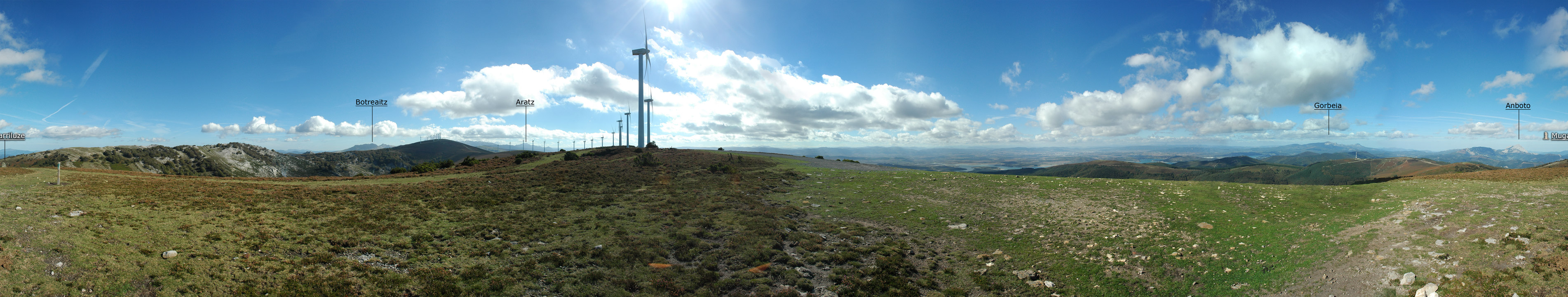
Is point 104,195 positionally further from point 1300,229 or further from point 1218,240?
point 1300,229

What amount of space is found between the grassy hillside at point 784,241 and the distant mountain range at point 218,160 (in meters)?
31.6

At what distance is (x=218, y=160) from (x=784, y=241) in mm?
181154

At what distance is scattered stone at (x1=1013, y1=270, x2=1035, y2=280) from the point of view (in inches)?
401

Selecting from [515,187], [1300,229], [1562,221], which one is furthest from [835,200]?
[1562,221]

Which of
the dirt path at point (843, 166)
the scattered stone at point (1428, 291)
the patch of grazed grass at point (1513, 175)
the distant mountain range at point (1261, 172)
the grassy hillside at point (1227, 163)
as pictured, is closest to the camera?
the scattered stone at point (1428, 291)

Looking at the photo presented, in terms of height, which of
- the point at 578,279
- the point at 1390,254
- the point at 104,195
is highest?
the point at 104,195

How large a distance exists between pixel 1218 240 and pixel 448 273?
61.2 ft

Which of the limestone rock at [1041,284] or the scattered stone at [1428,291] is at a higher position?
the scattered stone at [1428,291]

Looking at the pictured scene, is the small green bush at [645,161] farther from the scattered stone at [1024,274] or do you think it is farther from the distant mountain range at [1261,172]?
the distant mountain range at [1261,172]

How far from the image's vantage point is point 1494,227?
32.2 feet

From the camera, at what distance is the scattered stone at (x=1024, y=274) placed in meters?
10.2

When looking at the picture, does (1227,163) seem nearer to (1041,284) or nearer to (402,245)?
(1041,284)

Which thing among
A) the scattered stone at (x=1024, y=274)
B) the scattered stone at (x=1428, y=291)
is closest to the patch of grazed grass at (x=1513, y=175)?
the scattered stone at (x=1428, y=291)

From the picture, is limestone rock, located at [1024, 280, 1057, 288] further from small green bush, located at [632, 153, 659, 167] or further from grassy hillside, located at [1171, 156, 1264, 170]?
grassy hillside, located at [1171, 156, 1264, 170]
